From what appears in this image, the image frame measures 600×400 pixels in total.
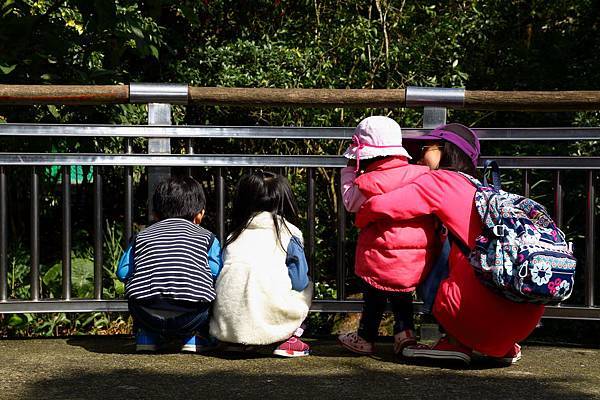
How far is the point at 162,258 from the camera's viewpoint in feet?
15.8

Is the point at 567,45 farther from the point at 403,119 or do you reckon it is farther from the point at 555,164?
the point at 555,164

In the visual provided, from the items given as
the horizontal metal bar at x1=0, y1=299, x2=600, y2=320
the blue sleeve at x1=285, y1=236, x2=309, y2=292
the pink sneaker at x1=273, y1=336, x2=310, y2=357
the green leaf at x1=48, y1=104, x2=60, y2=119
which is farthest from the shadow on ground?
the green leaf at x1=48, y1=104, x2=60, y2=119

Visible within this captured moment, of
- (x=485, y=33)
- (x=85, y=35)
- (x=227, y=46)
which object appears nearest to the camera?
(x=85, y=35)

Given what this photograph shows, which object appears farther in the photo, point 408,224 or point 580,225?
point 580,225

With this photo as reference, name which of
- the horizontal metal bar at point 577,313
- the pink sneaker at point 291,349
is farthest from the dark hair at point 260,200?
the horizontal metal bar at point 577,313

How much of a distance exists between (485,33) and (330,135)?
518 centimetres

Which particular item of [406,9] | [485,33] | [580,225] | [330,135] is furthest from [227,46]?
[330,135]

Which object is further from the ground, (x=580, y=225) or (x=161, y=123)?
(x=161, y=123)

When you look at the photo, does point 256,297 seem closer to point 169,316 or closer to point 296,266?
point 296,266

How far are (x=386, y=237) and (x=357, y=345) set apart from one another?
585 mm

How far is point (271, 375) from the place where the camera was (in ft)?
14.5

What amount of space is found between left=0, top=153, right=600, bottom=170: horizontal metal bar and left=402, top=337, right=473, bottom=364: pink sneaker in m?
1.05

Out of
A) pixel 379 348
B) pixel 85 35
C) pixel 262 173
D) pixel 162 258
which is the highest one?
pixel 85 35

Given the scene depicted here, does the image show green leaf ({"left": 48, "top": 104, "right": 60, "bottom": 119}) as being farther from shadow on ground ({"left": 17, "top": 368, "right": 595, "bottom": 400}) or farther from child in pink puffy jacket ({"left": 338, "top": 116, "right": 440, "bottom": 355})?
shadow on ground ({"left": 17, "top": 368, "right": 595, "bottom": 400})
